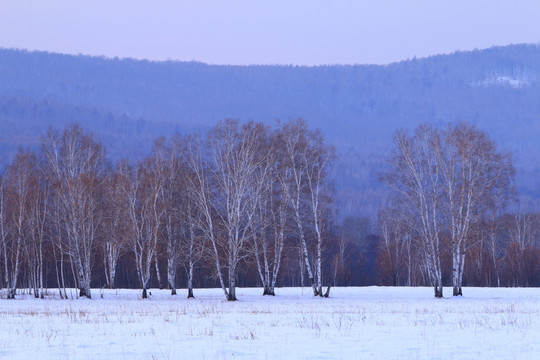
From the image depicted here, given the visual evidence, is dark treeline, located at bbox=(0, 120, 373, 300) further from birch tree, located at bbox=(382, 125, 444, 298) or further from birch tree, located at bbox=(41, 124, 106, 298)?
birch tree, located at bbox=(382, 125, 444, 298)

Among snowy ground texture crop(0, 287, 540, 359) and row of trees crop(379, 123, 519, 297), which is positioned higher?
row of trees crop(379, 123, 519, 297)

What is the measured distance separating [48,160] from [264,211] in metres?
15.3

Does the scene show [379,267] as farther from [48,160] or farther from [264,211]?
[48,160]

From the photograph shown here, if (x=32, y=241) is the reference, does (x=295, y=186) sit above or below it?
above

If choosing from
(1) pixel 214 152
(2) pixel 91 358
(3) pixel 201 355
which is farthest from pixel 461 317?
(1) pixel 214 152

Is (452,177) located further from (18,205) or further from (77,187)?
(18,205)

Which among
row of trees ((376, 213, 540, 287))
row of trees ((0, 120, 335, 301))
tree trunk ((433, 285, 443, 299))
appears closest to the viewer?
row of trees ((0, 120, 335, 301))

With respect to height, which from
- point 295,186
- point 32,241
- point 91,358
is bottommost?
point 91,358

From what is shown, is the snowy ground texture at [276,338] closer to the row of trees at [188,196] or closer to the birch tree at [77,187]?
the row of trees at [188,196]

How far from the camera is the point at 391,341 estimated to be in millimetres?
16297

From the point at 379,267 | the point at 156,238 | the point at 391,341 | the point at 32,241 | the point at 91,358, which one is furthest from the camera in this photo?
the point at 379,267

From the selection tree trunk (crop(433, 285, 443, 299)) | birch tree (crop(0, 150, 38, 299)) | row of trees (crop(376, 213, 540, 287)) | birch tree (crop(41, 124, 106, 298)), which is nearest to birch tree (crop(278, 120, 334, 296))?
tree trunk (crop(433, 285, 443, 299))

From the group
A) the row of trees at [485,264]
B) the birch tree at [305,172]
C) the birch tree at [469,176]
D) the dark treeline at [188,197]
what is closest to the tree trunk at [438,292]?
the birch tree at [469,176]

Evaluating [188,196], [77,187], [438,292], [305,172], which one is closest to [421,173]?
[305,172]
